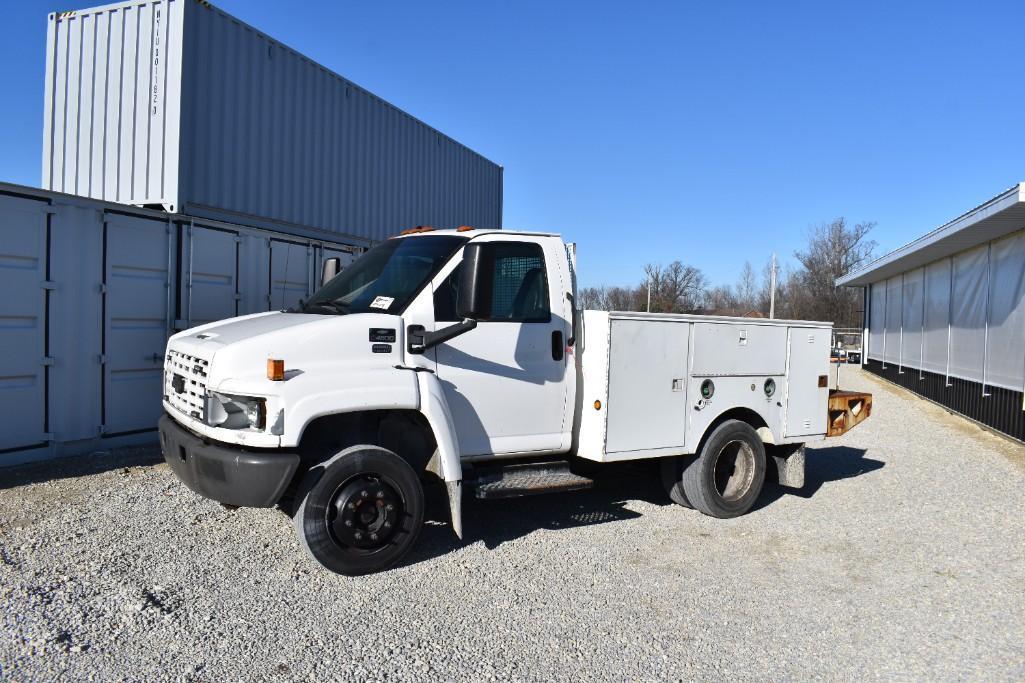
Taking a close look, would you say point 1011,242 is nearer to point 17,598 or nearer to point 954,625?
point 954,625

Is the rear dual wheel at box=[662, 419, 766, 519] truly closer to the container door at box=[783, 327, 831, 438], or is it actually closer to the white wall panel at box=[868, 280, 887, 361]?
the container door at box=[783, 327, 831, 438]

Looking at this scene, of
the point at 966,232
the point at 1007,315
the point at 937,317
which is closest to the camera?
the point at 1007,315

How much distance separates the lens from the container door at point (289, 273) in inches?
349

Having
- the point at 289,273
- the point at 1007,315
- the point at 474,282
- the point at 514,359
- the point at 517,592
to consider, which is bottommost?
the point at 517,592

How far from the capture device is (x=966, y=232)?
12547 millimetres

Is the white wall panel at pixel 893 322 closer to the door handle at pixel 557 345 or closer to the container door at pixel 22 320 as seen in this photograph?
the door handle at pixel 557 345

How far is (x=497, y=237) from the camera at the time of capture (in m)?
5.41

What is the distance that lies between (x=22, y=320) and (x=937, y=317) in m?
16.7

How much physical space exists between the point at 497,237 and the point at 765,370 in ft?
9.19

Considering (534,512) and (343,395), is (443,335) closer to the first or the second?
(343,395)

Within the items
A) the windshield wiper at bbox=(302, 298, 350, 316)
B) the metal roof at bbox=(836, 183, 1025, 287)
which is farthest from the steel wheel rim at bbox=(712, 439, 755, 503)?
the metal roof at bbox=(836, 183, 1025, 287)

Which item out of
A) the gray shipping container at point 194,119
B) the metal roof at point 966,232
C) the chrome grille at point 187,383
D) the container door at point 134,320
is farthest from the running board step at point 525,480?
the metal roof at point 966,232

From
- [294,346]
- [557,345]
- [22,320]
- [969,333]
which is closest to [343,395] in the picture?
[294,346]

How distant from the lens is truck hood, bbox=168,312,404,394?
14.1ft
